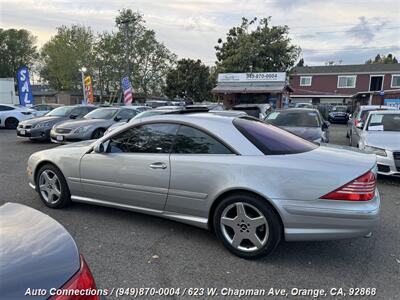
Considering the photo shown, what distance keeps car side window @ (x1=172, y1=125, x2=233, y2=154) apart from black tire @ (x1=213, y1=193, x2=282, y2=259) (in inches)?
21.0

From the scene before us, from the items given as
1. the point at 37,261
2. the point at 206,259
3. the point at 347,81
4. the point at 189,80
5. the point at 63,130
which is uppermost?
the point at 347,81

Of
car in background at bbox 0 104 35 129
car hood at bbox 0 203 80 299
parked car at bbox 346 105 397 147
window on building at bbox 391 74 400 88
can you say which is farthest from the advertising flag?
window on building at bbox 391 74 400 88

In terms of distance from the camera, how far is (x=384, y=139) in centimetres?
632

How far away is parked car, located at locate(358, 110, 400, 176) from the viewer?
564 cm

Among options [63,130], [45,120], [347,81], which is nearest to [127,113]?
[63,130]

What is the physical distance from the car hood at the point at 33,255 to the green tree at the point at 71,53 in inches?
1575

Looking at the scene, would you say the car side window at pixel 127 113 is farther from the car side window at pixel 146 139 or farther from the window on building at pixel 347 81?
the window on building at pixel 347 81

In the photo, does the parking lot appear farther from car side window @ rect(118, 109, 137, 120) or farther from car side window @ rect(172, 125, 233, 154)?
car side window @ rect(118, 109, 137, 120)

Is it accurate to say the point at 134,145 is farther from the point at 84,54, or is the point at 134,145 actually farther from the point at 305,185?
the point at 84,54

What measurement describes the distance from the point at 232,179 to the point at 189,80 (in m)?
36.0

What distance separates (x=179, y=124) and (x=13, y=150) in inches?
326

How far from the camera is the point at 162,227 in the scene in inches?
150

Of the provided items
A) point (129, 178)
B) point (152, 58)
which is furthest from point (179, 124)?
point (152, 58)

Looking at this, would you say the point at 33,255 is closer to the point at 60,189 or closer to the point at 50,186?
the point at 60,189
